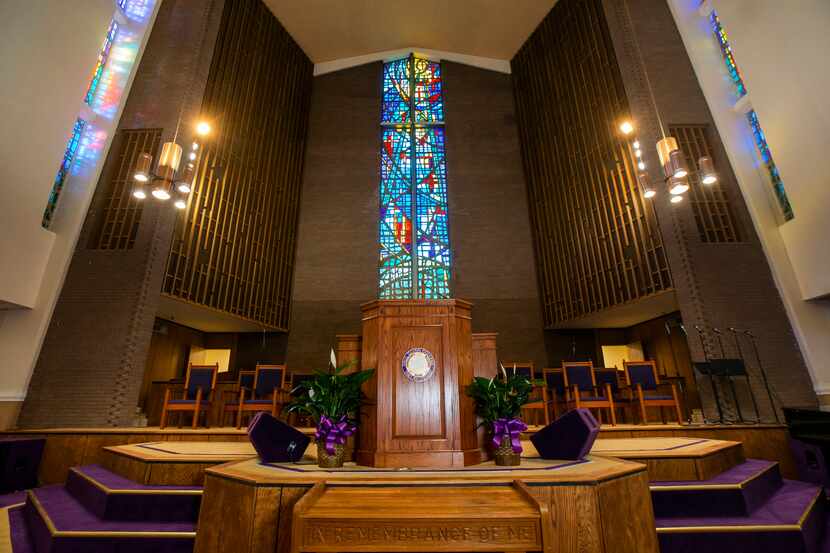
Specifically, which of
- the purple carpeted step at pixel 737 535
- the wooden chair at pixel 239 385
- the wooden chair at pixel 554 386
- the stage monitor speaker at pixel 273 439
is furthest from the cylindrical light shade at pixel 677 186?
the wooden chair at pixel 239 385

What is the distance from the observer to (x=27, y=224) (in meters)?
4.83

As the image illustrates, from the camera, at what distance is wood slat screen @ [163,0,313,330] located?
6.76 meters

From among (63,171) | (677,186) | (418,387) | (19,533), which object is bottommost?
(19,533)

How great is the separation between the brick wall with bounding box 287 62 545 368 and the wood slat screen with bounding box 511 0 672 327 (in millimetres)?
605

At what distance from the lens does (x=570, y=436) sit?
2.48 metres

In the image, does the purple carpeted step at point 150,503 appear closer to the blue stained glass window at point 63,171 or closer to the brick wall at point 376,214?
the blue stained glass window at point 63,171

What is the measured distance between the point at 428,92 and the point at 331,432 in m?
10.9

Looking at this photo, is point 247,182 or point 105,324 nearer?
point 105,324

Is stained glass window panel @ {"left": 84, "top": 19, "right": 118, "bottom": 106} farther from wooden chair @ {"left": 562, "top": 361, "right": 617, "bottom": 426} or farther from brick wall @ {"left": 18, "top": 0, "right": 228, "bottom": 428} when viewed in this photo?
wooden chair @ {"left": 562, "top": 361, "right": 617, "bottom": 426}

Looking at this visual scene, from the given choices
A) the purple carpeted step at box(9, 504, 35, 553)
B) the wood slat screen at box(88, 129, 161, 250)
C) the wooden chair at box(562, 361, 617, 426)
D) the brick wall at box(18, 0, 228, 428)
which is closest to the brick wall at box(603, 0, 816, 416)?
the wooden chair at box(562, 361, 617, 426)

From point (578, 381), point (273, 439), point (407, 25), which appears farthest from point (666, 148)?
point (407, 25)

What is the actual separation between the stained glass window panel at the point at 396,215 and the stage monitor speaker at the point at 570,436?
654 centimetres

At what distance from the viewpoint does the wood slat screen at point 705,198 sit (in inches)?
236

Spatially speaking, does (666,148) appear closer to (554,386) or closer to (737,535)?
(737,535)
